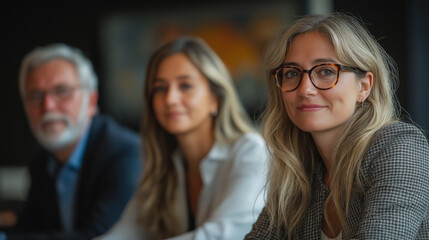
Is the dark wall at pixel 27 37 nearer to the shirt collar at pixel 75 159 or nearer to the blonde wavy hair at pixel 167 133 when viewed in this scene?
the shirt collar at pixel 75 159

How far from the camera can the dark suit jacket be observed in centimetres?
241

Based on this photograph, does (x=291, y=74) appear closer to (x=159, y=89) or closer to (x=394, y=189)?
(x=394, y=189)

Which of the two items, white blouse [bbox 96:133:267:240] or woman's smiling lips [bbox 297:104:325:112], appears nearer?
woman's smiling lips [bbox 297:104:325:112]

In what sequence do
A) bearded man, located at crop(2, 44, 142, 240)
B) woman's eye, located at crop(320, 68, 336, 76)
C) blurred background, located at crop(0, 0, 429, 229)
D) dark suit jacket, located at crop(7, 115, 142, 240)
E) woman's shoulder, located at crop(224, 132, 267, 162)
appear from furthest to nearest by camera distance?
blurred background, located at crop(0, 0, 429, 229), bearded man, located at crop(2, 44, 142, 240), dark suit jacket, located at crop(7, 115, 142, 240), woman's shoulder, located at crop(224, 132, 267, 162), woman's eye, located at crop(320, 68, 336, 76)

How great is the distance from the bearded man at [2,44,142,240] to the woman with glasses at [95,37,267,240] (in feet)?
1.05

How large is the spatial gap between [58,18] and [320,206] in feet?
17.3

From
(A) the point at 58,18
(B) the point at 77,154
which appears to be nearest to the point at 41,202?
(B) the point at 77,154

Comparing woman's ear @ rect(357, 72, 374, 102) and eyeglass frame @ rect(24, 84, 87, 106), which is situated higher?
woman's ear @ rect(357, 72, 374, 102)

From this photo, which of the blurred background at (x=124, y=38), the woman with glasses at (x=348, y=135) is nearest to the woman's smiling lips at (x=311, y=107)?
the woman with glasses at (x=348, y=135)

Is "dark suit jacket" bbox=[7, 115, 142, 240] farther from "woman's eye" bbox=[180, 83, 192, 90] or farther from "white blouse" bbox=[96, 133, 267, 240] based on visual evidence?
"woman's eye" bbox=[180, 83, 192, 90]

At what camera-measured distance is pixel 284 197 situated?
1.44 meters

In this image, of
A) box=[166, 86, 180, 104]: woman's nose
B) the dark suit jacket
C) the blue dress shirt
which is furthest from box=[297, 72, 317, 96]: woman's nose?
the blue dress shirt

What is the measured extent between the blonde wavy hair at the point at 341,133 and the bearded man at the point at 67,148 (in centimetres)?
122

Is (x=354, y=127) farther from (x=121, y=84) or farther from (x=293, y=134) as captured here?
(x=121, y=84)
